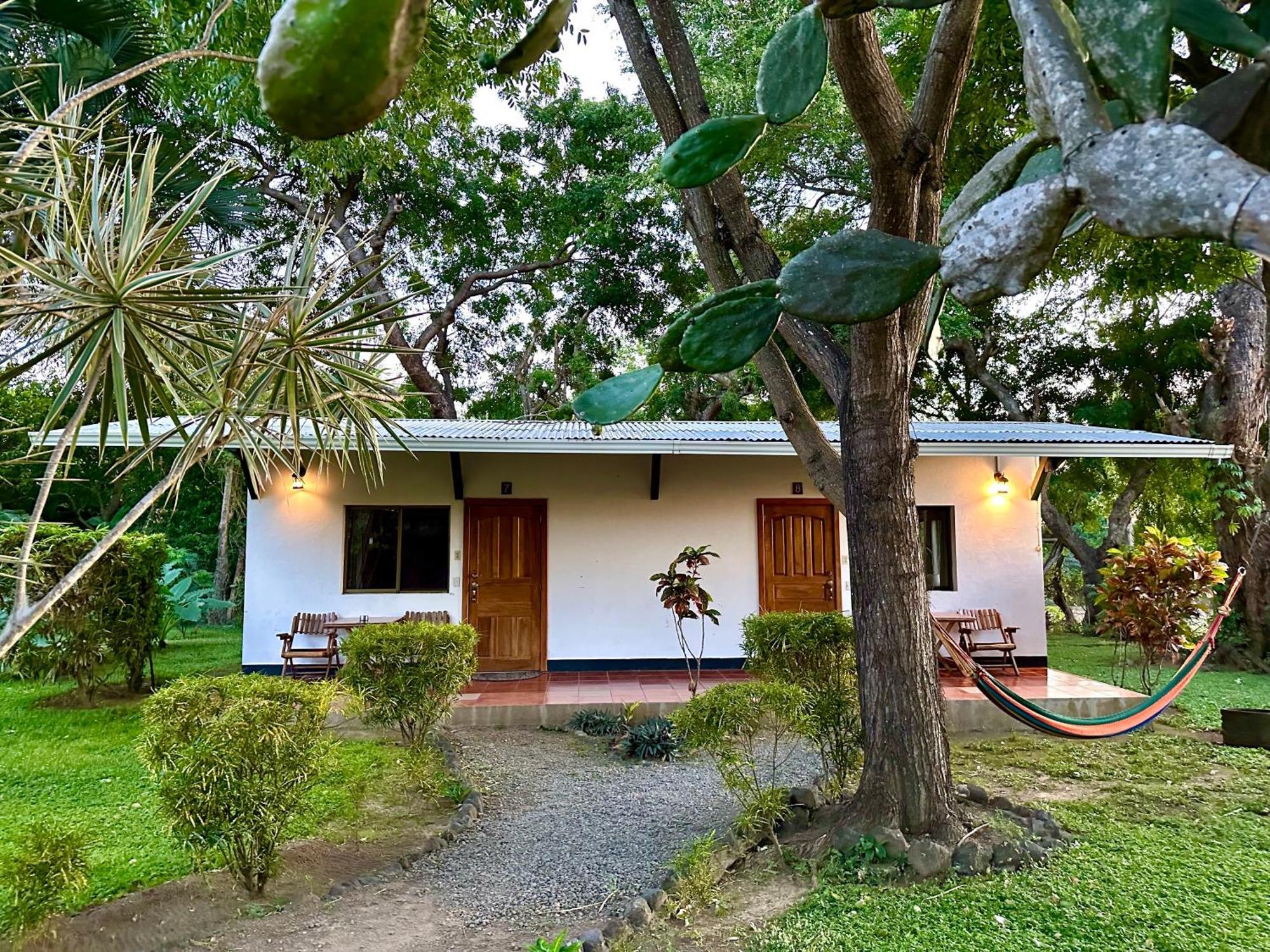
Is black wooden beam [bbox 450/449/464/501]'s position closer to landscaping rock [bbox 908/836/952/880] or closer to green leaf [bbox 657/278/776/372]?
landscaping rock [bbox 908/836/952/880]

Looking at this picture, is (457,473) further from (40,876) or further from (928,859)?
(928,859)

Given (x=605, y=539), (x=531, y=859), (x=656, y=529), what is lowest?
(x=531, y=859)

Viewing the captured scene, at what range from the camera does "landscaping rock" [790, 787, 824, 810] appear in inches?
162

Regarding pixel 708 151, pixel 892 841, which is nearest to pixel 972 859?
pixel 892 841

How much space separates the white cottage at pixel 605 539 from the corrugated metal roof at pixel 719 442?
0.14 metres

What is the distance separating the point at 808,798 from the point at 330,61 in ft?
14.1

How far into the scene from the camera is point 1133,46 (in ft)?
3.02

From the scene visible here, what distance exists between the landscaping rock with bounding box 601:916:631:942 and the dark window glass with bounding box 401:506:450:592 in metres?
5.97

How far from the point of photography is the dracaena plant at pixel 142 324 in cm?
254

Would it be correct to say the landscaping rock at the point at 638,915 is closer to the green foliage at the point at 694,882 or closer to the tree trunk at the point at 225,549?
the green foliage at the point at 694,882

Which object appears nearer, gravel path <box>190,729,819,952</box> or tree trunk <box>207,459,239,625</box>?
gravel path <box>190,729,819,952</box>

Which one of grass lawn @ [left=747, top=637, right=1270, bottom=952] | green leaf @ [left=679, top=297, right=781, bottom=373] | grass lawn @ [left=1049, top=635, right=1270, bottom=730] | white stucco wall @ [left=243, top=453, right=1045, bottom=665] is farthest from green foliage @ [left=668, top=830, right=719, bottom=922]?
grass lawn @ [left=1049, top=635, right=1270, bottom=730]

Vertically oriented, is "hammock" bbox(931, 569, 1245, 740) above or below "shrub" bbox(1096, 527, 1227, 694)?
below

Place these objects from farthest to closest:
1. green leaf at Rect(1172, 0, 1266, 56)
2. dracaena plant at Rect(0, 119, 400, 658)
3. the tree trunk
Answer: the tree trunk < dracaena plant at Rect(0, 119, 400, 658) < green leaf at Rect(1172, 0, 1266, 56)
